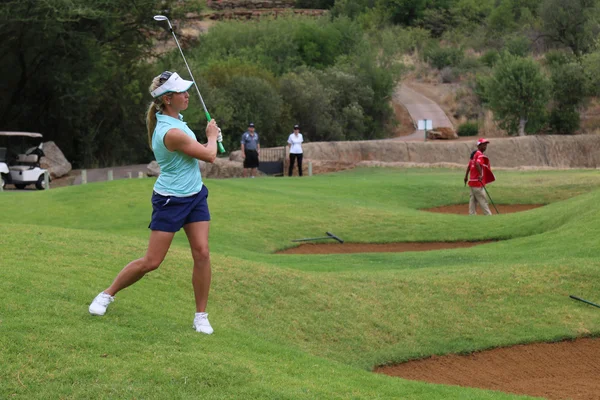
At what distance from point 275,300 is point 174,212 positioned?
3.58 meters

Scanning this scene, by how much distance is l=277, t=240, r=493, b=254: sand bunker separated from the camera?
2016 cm

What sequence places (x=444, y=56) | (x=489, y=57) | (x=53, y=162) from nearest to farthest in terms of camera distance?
(x=53, y=162) < (x=489, y=57) < (x=444, y=56)

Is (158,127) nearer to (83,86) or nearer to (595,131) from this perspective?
(83,86)

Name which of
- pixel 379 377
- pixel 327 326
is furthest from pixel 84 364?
pixel 327 326

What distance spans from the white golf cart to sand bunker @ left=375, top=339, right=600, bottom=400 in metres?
25.7

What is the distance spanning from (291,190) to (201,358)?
20.4 metres

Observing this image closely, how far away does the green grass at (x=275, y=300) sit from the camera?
7.53m

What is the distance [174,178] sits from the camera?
822 cm

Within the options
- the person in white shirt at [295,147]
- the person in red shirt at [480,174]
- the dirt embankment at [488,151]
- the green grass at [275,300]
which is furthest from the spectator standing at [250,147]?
the person in red shirt at [480,174]

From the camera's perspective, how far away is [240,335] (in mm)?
9156

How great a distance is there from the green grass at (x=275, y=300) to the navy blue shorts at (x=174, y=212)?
995 mm

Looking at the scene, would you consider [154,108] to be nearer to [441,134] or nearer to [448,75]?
[441,134]

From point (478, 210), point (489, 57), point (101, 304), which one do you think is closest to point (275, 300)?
point (101, 304)

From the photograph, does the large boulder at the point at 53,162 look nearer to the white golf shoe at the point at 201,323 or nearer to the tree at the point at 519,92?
the tree at the point at 519,92
